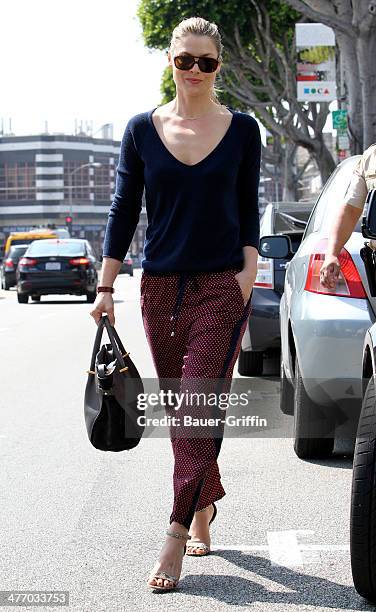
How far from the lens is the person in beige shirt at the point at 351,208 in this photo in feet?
16.4

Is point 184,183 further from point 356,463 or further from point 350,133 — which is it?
point 350,133

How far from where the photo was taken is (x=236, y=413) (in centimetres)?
969

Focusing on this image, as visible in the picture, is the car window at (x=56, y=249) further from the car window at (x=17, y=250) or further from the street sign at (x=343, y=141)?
the car window at (x=17, y=250)

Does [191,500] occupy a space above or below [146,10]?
below

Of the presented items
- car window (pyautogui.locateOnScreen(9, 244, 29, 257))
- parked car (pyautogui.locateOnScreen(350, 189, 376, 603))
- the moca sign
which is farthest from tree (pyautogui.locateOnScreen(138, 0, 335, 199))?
parked car (pyautogui.locateOnScreen(350, 189, 376, 603))

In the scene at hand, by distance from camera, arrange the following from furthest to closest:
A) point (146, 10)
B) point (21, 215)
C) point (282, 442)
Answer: point (21, 215) < point (146, 10) < point (282, 442)

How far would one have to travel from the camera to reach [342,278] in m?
6.32

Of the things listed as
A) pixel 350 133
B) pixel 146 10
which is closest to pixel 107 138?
pixel 146 10

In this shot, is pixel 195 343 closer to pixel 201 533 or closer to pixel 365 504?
pixel 201 533

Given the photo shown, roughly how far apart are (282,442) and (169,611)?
367 centimetres

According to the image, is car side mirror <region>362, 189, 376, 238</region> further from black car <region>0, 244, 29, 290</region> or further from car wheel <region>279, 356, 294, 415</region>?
black car <region>0, 244, 29, 290</region>

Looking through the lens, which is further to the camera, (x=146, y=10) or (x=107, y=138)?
(x=107, y=138)

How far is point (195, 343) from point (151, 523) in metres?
1.16
